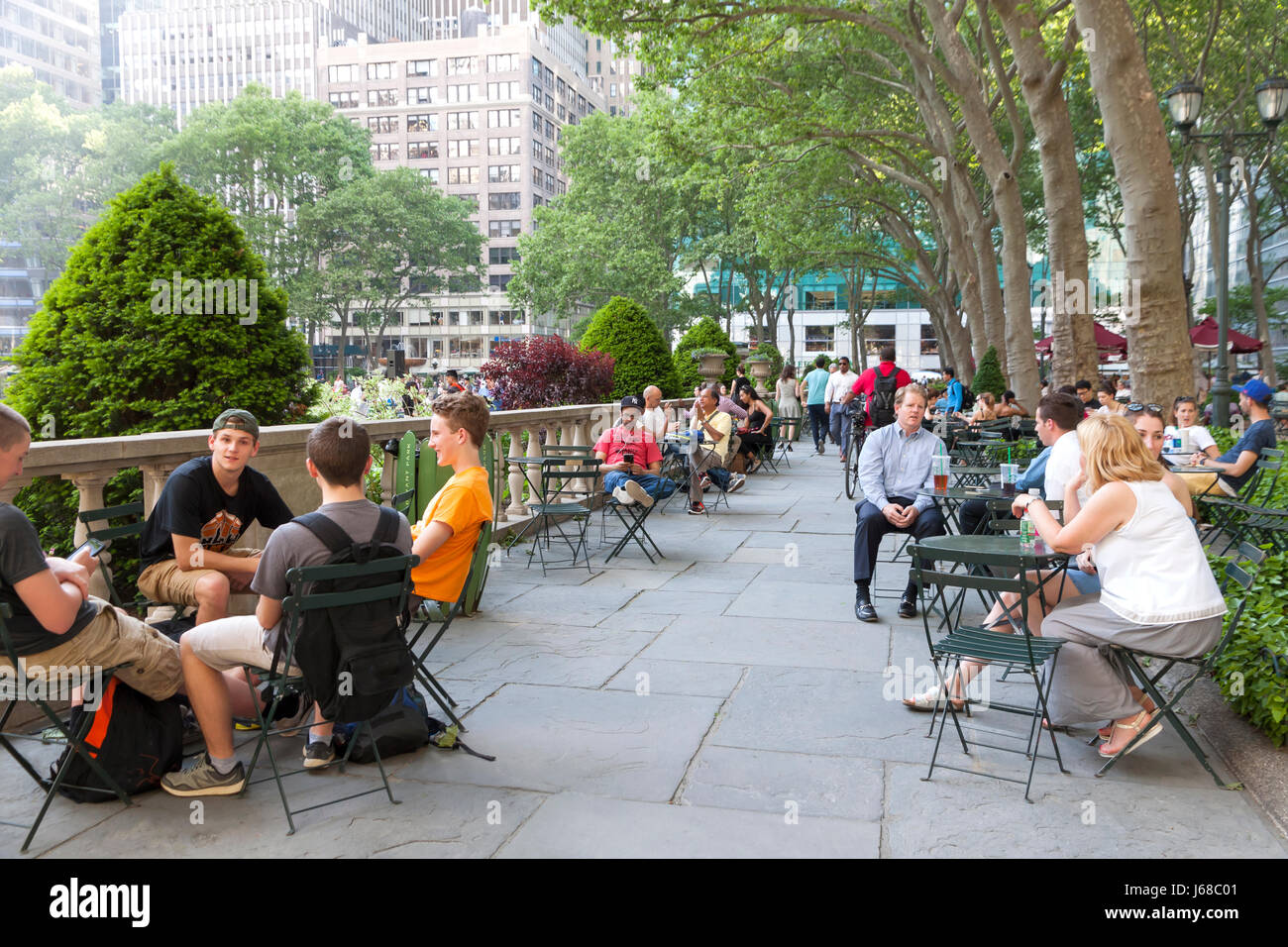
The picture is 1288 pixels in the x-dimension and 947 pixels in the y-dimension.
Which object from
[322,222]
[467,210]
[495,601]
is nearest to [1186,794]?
[495,601]

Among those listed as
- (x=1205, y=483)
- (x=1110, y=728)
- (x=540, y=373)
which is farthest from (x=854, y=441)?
(x=1110, y=728)

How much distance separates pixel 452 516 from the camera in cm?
468

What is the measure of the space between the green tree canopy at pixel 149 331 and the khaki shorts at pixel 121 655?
2866 millimetres

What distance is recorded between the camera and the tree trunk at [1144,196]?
1062cm

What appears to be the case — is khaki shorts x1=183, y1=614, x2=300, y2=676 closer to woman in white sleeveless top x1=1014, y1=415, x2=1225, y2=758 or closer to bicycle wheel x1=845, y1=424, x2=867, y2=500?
woman in white sleeveless top x1=1014, y1=415, x2=1225, y2=758

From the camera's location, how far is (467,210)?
6253 cm

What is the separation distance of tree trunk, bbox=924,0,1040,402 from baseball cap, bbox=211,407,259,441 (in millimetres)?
14163

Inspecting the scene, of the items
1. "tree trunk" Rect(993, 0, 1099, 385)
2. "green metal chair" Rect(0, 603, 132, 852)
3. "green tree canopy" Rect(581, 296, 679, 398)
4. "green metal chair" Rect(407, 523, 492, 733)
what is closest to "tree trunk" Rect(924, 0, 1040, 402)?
"tree trunk" Rect(993, 0, 1099, 385)

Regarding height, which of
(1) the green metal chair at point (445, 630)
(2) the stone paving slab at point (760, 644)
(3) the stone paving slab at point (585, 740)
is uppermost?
(1) the green metal chair at point (445, 630)

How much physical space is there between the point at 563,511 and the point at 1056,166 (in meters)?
8.88

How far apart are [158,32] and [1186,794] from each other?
140810 millimetres

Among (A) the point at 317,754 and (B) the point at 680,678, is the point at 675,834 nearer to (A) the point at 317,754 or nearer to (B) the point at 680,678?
(A) the point at 317,754

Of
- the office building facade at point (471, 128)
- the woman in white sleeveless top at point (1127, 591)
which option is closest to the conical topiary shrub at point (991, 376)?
the woman in white sleeveless top at point (1127, 591)

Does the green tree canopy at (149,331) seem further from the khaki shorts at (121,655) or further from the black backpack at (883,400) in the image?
the black backpack at (883,400)
